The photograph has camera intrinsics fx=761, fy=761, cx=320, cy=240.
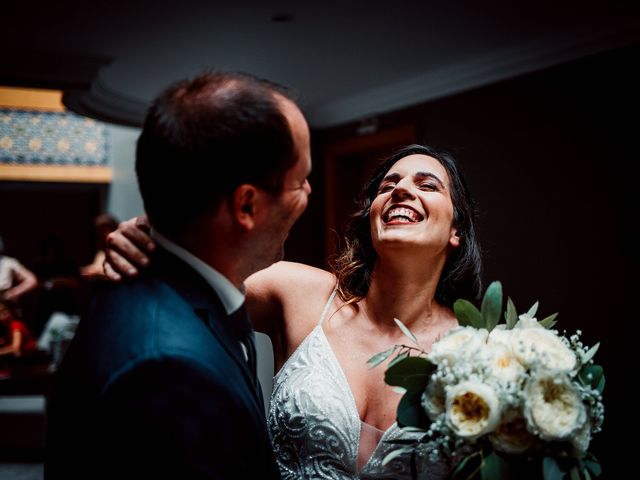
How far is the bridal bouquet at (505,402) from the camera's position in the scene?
4.22ft

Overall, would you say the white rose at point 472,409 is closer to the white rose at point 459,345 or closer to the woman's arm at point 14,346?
the white rose at point 459,345

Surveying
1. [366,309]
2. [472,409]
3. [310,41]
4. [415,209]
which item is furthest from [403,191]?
[310,41]

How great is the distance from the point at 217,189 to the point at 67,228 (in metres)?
12.0

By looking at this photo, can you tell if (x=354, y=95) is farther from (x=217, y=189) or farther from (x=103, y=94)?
(x=217, y=189)

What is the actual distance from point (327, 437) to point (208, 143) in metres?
1.05

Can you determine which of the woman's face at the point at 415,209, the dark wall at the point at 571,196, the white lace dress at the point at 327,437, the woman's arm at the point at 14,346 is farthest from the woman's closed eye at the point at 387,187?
the woman's arm at the point at 14,346

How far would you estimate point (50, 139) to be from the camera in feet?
31.8

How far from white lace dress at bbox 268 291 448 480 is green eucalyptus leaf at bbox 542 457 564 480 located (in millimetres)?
512

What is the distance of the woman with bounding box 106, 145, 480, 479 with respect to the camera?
72.4 inches

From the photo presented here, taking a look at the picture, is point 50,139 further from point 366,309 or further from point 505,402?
point 505,402

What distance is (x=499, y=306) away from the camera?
4.88ft

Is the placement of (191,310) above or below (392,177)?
above

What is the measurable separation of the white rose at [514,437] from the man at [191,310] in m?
0.45

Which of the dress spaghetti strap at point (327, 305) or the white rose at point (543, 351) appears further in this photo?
the dress spaghetti strap at point (327, 305)
